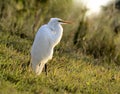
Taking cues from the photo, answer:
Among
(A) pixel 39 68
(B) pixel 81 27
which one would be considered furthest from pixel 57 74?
(B) pixel 81 27

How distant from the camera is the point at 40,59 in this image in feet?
36.6

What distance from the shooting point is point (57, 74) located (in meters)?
11.2

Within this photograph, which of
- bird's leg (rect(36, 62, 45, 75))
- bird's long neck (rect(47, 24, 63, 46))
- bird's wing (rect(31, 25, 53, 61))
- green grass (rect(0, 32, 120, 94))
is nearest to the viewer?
green grass (rect(0, 32, 120, 94))

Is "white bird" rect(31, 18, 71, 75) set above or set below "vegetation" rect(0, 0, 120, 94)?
above

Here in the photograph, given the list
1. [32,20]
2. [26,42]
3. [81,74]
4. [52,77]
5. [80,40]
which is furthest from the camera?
[32,20]

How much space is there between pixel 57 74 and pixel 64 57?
2739 millimetres

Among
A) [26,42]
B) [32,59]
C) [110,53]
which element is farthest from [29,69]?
[110,53]

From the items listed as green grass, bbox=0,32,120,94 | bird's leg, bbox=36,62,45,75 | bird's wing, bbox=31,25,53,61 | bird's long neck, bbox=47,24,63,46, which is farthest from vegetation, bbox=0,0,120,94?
bird's long neck, bbox=47,24,63,46

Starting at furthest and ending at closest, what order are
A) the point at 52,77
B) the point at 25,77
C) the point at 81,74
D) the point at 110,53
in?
the point at 110,53 → the point at 81,74 → the point at 52,77 → the point at 25,77

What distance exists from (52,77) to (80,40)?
7031 millimetres

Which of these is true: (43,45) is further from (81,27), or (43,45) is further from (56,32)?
(81,27)

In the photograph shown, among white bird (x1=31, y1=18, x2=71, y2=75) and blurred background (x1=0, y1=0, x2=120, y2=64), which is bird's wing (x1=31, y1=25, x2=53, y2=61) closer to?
white bird (x1=31, y1=18, x2=71, y2=75)

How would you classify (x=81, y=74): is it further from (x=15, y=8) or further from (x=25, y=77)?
(x=15, y=8)

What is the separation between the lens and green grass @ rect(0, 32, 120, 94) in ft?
31.4
